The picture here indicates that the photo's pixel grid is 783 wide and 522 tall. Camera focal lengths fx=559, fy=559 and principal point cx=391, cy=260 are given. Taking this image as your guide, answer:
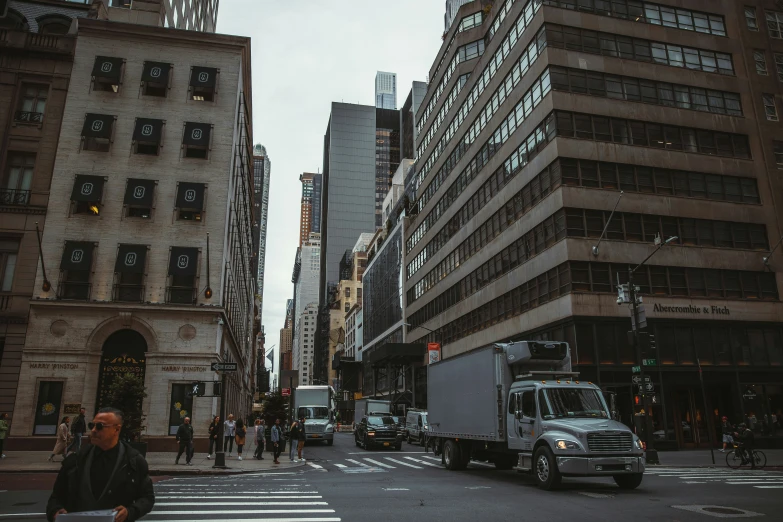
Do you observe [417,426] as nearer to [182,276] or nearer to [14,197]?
[182,276]

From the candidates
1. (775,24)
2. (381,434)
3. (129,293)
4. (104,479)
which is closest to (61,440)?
(129,293)

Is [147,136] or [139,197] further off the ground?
[147,136]

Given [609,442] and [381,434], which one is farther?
[381,434]

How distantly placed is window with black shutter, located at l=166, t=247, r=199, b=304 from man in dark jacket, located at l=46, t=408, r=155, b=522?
2854 cm

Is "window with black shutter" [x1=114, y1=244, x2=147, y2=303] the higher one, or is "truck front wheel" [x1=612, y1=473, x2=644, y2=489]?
"window with black shutter" [x1=114, y1=244, x2=147, y2=303]

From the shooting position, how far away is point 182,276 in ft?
106

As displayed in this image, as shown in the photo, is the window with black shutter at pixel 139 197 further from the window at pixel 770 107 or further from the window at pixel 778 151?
the window at pixel 770 107

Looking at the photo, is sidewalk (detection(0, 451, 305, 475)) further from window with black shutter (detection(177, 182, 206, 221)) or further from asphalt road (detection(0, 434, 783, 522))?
window with black shutter (detection(177, 182, 206, 221))

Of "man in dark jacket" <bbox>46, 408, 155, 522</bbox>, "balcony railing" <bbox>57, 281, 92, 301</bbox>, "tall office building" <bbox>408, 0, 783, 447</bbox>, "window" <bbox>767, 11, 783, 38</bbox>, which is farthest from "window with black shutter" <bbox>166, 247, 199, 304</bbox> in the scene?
"window" <bbox>767, 11, 783, 38</bbox>

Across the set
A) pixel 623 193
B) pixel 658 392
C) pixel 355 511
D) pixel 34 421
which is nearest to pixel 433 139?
pixel 623 193

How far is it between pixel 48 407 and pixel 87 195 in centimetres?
1170

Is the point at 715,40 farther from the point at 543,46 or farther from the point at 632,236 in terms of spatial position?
the point at 632,236

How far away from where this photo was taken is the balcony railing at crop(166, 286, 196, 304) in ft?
105

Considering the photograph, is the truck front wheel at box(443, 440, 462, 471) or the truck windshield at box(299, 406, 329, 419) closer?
the truck front wheel at box(443, 440, 462, 471)
